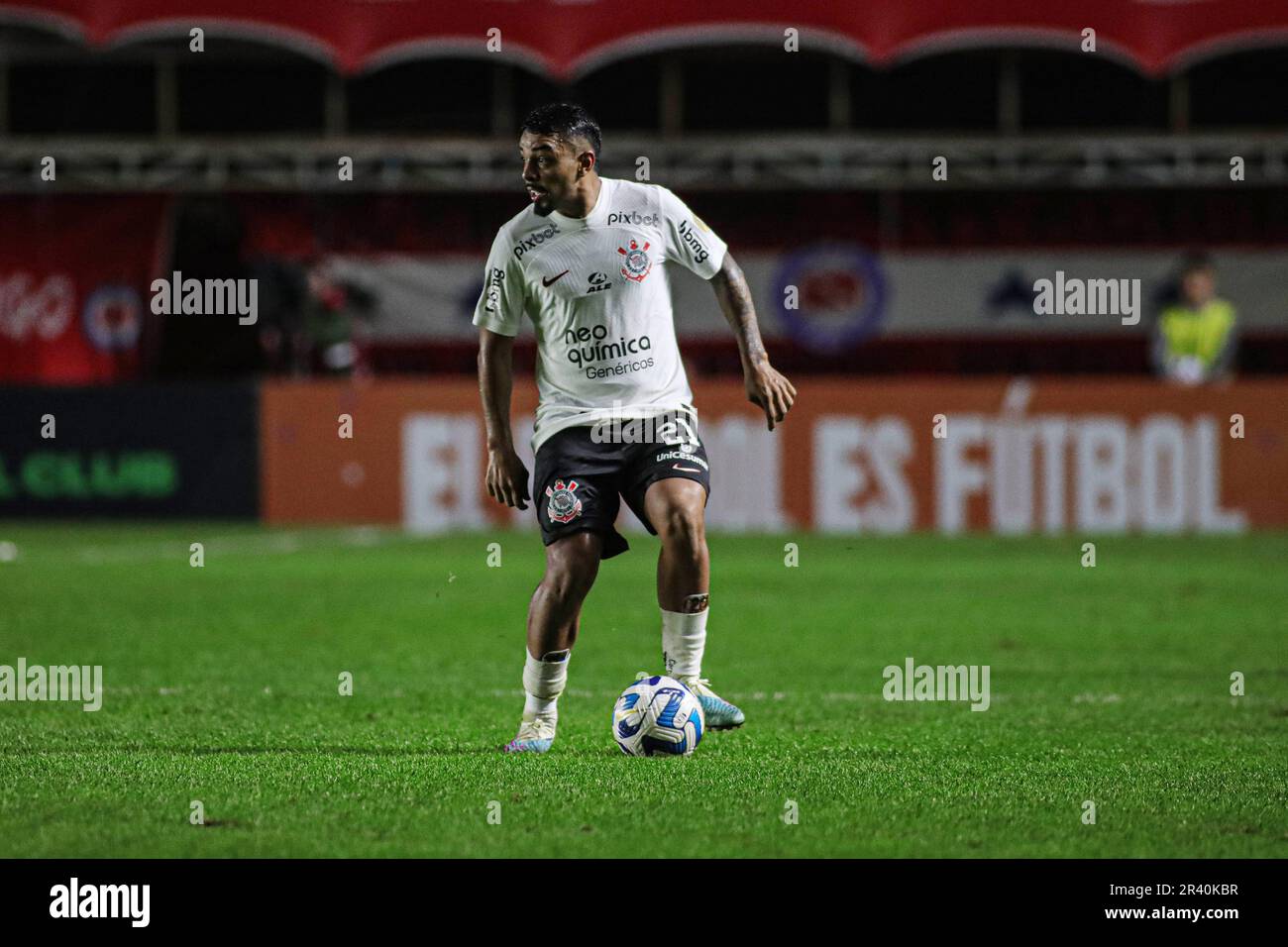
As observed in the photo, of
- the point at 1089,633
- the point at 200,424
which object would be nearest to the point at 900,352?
the point at 200,424

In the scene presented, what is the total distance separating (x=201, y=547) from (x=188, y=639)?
5.63 metres

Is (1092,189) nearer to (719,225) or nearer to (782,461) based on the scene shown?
(719,225)

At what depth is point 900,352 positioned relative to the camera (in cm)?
2292

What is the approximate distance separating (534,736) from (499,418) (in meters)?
1.12

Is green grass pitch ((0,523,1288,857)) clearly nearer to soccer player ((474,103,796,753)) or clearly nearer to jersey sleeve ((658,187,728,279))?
soccer player ((474,103,796,753))

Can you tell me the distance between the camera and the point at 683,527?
21.4 ft

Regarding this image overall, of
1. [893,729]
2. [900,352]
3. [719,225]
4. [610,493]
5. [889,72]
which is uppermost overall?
[889,72]

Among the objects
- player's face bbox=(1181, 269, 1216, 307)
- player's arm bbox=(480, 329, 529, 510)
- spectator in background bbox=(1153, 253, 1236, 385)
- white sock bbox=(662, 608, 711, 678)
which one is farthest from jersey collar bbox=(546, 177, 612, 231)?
player's face bbox=(1181, 269, 1216, 307)

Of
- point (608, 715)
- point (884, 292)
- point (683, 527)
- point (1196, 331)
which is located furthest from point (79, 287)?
point (683, 527)

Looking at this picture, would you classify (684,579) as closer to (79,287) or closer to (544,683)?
(544,683)

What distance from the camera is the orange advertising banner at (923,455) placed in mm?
16859

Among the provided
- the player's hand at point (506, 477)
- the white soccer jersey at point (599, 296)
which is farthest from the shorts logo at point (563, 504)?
the white soccer jersey at point (599, 296)

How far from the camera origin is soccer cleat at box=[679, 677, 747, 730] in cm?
682

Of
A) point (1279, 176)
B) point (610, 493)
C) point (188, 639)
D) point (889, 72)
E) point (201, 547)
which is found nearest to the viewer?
point (610, 493)
